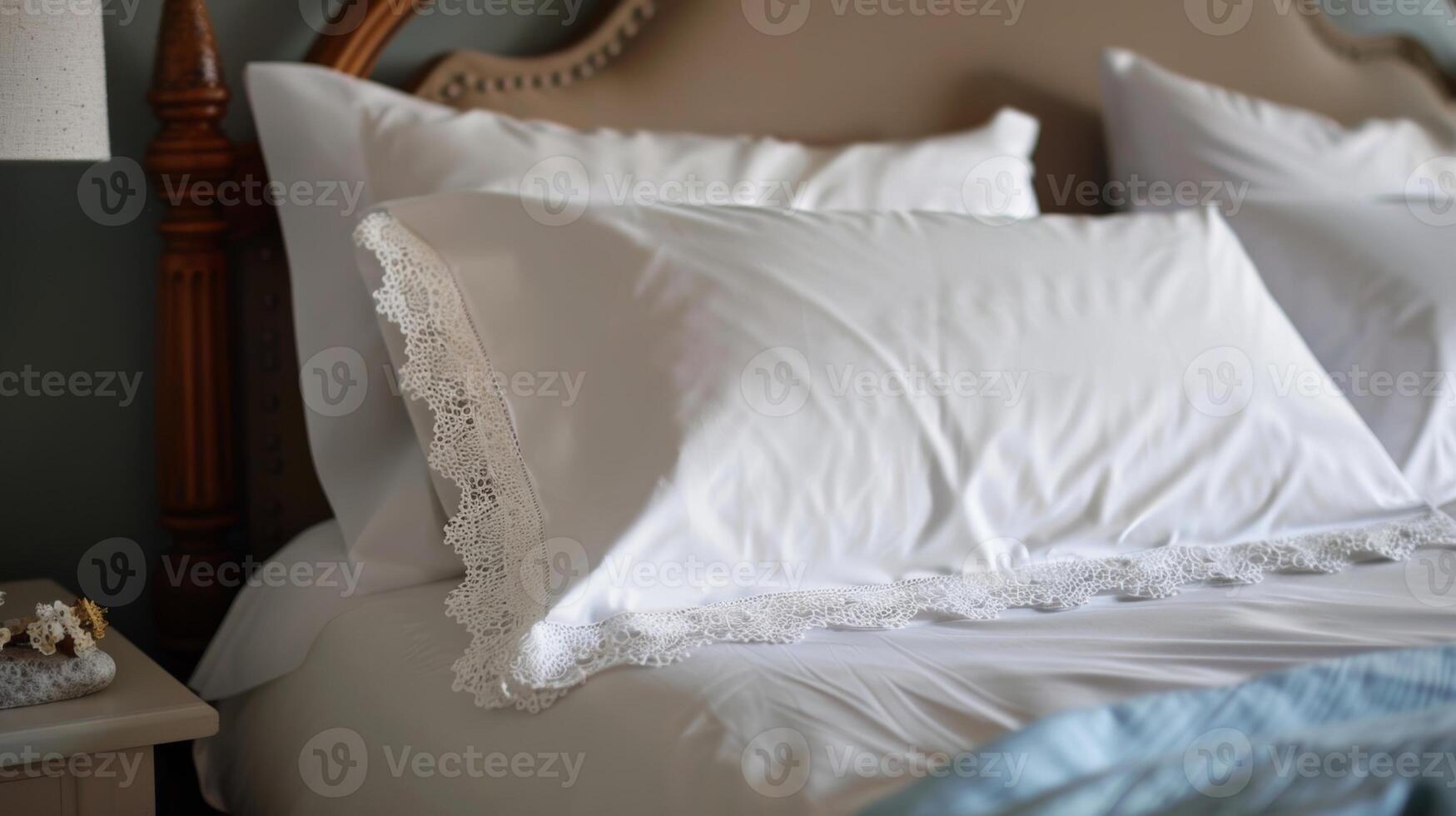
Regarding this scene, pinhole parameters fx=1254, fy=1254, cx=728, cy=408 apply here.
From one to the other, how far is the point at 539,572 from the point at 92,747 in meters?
0.37

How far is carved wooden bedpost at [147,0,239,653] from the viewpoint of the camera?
1407 mm

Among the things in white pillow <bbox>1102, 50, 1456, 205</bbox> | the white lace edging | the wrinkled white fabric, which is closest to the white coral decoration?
the wrinkled white fabric

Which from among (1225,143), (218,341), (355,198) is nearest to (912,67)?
Answer: (1225,143)

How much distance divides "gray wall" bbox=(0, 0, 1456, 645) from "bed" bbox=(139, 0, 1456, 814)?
0.38 feet

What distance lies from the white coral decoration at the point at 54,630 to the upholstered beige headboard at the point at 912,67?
0.79 m

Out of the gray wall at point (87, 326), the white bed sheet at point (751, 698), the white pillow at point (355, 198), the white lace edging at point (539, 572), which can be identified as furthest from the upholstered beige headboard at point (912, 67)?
the white bed sheet at point (751, 698)

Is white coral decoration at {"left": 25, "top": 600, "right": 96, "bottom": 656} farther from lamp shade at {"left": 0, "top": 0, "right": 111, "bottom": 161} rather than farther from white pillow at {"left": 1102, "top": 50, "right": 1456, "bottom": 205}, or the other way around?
white pillow at {"left": 1102, "top": 50, "right": 1456, "bottom": 205}

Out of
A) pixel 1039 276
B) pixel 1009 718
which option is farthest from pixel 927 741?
pixel 1039 276

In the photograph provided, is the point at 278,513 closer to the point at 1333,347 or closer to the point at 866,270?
the point at 866,270

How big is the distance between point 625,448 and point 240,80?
0.84 meters

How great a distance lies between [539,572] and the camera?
1.05 m

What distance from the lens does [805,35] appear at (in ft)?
5.81

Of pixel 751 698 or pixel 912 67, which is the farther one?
pixel 912 67

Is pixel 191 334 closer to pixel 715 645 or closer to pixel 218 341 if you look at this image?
pixel 218 341
